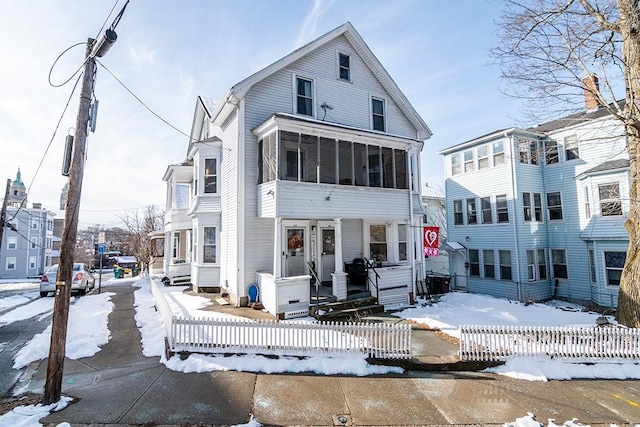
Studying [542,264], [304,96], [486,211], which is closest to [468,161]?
[486,211]

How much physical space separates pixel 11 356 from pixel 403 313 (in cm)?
1158

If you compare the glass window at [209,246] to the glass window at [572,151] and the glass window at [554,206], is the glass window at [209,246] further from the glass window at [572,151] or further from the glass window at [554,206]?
the glass window at [572,151]

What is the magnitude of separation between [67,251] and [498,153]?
2070 centimetres

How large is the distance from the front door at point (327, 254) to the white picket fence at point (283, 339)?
19.0 feet

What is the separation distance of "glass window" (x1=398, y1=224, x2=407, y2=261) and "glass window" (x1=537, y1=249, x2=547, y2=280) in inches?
373

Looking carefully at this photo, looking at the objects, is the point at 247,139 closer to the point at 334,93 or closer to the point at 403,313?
the point at 334,93

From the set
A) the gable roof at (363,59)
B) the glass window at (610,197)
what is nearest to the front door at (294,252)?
the gable roof at (363,59)

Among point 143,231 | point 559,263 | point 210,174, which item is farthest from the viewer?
point 143,231

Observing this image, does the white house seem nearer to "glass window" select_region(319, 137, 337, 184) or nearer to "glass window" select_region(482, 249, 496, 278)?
"glass window" select_region(319, 137, 337, 184)

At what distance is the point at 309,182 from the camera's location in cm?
1098

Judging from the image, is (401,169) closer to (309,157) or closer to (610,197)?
(309,157)

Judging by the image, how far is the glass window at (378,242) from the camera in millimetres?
13945

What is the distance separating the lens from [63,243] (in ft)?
17.9

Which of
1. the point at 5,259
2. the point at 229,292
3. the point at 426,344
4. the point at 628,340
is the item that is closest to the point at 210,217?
the point at 229,292
